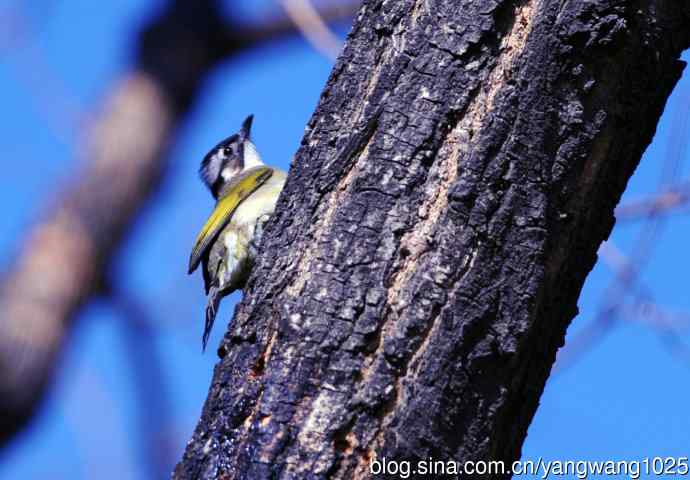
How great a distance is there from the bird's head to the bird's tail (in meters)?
1.89

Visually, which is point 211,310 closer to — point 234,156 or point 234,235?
point 234,235

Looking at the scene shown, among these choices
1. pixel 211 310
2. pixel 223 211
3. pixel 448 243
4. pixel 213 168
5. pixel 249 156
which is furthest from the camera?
pixel 213 168

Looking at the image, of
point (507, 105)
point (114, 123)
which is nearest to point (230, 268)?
point (507, 105)

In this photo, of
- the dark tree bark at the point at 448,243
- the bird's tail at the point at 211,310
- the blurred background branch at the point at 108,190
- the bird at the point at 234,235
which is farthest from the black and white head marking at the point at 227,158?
the dark tree bark at the point at 448,243

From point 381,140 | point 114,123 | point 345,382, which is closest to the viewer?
point 345,382

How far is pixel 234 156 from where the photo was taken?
20.5 ft

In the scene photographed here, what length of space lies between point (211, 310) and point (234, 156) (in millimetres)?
2083

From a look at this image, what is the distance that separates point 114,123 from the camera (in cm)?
707

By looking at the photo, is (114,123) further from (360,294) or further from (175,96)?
(360,294)

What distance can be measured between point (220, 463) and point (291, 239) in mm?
488

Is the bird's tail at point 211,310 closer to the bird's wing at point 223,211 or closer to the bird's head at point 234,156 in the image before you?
the bird's wing at point 223,211

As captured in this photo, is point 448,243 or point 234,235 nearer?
point 448,243

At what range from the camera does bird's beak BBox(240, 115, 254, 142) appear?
20.5ft

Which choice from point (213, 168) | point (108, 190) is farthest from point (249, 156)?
point (108, 190)
